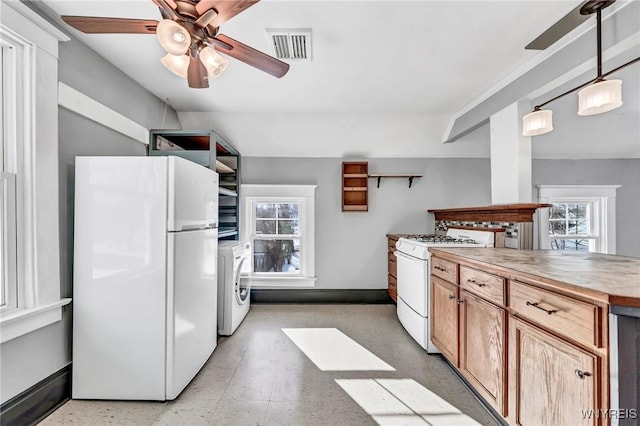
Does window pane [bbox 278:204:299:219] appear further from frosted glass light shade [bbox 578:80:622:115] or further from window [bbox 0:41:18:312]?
frosted glass light shade [bbox 578:80:622:115]

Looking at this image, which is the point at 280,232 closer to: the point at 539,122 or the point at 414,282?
the point at 414,282

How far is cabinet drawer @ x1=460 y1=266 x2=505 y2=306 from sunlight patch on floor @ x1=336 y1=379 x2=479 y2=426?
2.49 ft

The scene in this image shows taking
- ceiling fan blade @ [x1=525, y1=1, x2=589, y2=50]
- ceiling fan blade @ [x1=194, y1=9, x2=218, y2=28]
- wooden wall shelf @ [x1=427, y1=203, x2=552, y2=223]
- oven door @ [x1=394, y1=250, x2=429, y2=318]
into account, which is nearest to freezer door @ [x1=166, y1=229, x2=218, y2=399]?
ceiling fan blade @ [x1=194, y1=9, x2=218, y2=28]

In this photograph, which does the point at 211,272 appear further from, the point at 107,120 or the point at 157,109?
the point at 157,109

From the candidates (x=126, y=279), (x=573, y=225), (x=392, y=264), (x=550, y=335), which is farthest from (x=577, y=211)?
(x=126, y=279)

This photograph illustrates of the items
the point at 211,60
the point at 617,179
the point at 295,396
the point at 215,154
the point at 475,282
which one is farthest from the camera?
the point at 617,179

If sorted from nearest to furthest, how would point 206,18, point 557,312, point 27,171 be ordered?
point 557,312
point 206,18
point 27,171

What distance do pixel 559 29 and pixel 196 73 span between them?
2.30 meters

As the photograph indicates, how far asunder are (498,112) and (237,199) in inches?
124

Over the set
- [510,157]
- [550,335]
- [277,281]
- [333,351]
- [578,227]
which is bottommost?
[333,351]

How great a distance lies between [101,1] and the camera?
1739 mm

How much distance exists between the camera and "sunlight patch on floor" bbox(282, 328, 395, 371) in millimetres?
2418

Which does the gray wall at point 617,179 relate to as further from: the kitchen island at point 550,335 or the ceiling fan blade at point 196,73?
the ceiling fan blade at point 196,73

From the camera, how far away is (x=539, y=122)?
7.12ft
